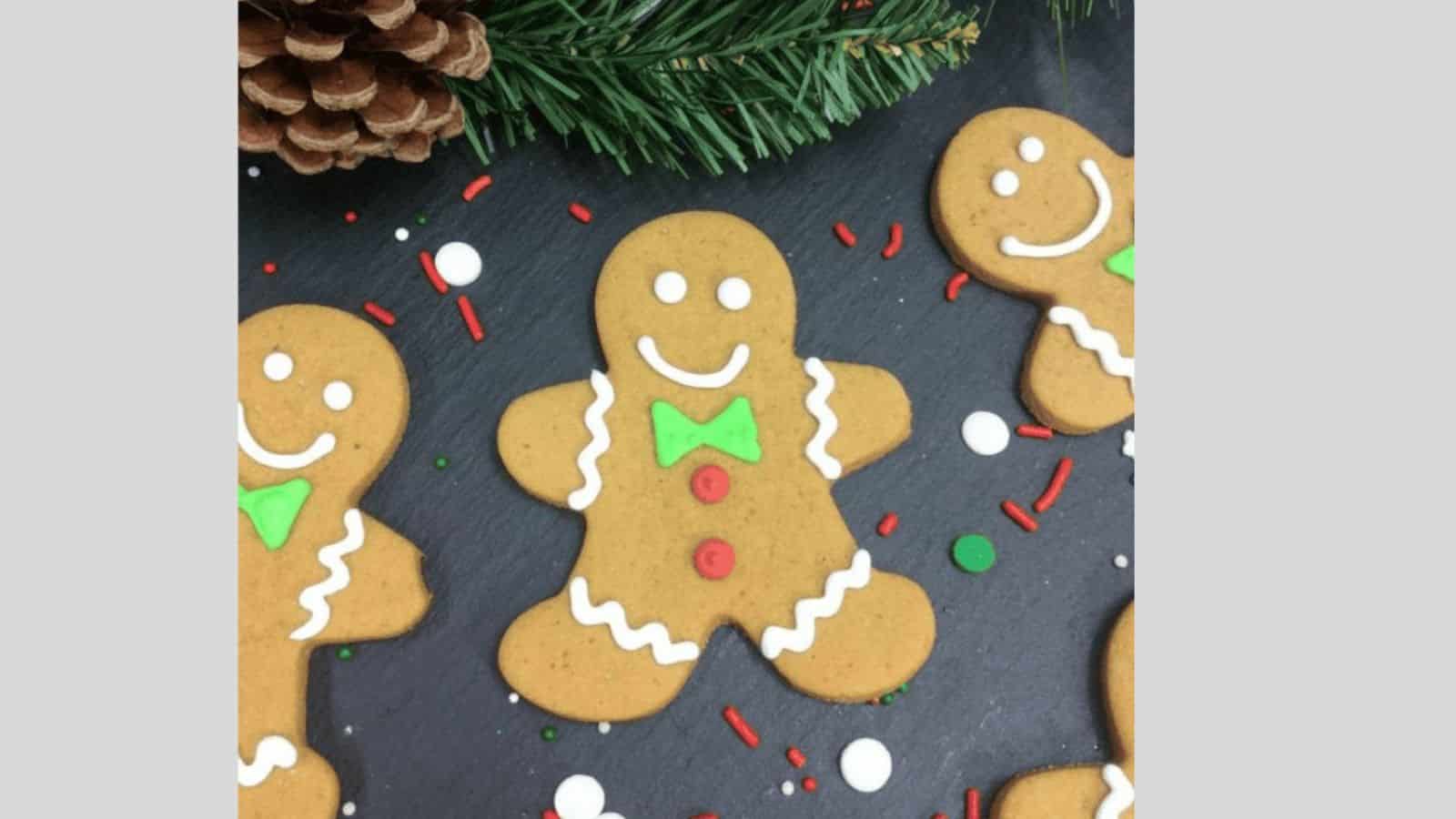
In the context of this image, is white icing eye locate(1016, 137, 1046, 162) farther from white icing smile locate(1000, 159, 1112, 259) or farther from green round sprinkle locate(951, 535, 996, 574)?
green round sprinkle locate(951, 535, 996, 574)

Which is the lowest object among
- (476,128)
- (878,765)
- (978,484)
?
(878,765)

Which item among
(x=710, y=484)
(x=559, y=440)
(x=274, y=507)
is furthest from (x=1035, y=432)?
(x=274, y=507)

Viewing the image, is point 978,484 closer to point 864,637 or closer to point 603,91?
point 864,637

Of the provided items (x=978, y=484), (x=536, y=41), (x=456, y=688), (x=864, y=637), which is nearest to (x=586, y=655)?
(x=456, y=688)

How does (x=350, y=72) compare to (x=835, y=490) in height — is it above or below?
above

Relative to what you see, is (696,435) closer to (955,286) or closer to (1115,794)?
(955,286)

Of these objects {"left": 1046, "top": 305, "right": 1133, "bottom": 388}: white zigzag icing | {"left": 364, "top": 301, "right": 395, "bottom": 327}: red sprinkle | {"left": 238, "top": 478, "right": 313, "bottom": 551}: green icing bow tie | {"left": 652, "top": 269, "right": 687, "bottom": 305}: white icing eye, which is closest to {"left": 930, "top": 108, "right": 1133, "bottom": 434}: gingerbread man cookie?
{"left": 1046, "top": 305, "right": 1133, "bottom": 388}: white zigzag icing

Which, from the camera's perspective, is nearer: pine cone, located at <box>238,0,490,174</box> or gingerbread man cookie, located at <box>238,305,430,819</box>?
pine cone, located at <box>238,0,490,174</box>
